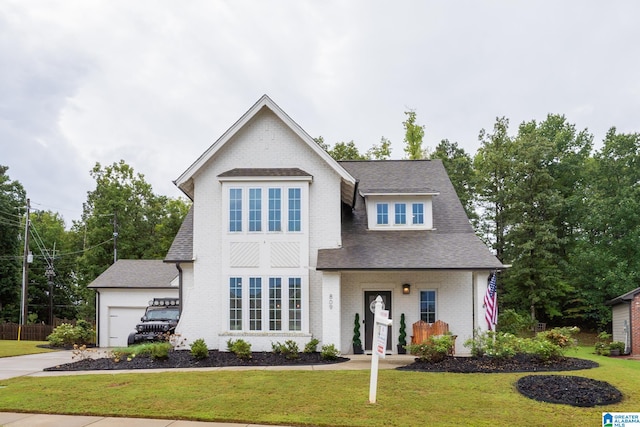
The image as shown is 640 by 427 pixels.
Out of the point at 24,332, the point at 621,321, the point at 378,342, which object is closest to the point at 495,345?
the point at 378,342

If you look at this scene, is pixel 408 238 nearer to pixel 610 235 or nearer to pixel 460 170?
pixel 610 235

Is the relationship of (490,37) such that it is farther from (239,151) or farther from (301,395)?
(301,395)

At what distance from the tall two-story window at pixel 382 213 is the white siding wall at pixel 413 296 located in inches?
84.2

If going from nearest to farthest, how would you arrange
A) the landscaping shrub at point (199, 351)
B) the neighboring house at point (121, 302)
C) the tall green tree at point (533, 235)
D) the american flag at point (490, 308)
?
the landscaping shrub at point (199, 351)
the american flag at point (490, 308)
the neighboring house at point (121, 302)
the tall green tree at point (533, 235)

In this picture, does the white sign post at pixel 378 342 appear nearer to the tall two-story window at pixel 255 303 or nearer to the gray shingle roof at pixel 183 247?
the tall two-story window at pixel 255 303

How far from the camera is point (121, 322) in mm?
28422

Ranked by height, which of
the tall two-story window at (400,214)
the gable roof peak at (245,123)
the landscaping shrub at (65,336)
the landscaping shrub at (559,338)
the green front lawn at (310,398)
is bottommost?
the landscaping shrub at (65,336)

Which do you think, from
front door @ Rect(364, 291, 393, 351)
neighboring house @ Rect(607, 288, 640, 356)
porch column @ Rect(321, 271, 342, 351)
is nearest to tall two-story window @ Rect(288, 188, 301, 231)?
porch column @ Rect(321, 271, 342, 351)

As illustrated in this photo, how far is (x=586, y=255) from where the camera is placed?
35906 mm

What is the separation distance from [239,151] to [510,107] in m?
27.8

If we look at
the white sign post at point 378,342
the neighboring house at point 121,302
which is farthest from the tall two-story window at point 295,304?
the neighboring house at point 121,302

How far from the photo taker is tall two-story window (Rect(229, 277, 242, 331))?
1866 cm

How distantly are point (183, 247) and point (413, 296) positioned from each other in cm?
851

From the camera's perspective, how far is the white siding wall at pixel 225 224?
18969 millimetres
